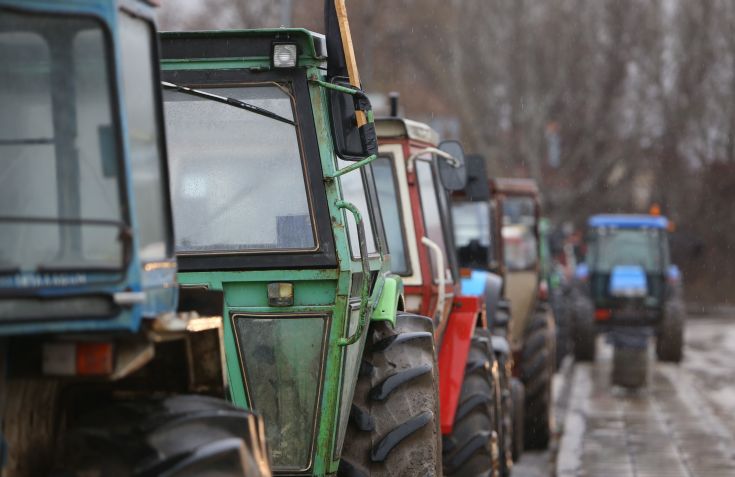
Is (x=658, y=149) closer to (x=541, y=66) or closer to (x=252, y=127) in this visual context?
(x=541, y=66)

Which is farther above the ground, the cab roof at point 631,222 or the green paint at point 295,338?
the cab roof at point 631,222

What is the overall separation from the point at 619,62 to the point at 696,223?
23.2 ft

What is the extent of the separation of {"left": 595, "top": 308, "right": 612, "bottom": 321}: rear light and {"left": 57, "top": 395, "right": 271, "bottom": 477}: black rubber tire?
75.1 feet

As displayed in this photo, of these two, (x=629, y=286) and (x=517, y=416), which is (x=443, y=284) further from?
(x=629, y=286)

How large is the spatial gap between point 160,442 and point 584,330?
2197cm

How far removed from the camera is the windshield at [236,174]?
21.7ft

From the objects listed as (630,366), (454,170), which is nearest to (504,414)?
(454,170)

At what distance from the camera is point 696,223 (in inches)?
2034

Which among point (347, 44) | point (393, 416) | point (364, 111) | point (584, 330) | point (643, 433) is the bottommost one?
point (643, 433)

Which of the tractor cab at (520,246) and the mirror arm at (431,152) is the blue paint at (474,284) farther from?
the tractor cab at (520,246)

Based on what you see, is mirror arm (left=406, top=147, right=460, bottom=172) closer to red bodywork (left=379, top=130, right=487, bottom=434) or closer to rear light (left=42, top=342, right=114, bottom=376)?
red bodywork (left=379, top=130, right=487, bottom=434)

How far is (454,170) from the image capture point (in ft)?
30.9

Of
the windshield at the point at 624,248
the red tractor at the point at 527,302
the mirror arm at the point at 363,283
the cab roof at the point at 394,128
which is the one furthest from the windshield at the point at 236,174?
the windshield at the point at 624,248

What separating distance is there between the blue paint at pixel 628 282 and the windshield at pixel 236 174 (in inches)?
815
